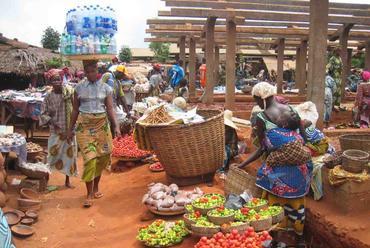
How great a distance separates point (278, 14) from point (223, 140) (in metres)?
6.67

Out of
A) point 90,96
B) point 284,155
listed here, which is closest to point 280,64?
point 90,96

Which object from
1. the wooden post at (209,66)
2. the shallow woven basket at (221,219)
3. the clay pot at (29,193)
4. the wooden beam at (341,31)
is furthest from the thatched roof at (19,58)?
the shallow woven basket at (221,219)

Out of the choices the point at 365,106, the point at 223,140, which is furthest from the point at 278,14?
the point at 223,140

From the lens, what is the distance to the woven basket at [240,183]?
5.04 metres

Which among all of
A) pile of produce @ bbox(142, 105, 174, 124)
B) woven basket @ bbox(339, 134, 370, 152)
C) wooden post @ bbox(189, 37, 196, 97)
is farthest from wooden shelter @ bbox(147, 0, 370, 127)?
pile of produce @ bbox(142, 105, 174, 124)

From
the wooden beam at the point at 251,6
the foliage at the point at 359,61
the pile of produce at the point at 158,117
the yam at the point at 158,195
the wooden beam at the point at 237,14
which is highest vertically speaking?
the wooden beam at the point at 251,6

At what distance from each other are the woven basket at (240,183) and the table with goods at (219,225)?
→ 0.37 meters

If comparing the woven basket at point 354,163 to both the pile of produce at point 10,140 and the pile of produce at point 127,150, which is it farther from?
the pile of produce at point 10,140

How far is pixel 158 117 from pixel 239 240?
8.66ft

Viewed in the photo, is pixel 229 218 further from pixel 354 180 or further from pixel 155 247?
pixel 354 180

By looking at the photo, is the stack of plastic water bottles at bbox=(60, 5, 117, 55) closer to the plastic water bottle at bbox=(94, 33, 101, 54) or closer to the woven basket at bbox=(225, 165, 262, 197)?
the plastic water bottle at bbox=(94, 33, 101, 54)

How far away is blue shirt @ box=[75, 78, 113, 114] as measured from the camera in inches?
240

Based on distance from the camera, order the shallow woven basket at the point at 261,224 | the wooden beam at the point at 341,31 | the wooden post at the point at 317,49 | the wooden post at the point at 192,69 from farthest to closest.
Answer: the wooden post at the point at 192,69 < the wooden beam at the point at 341,31 < the wooden post at the point at 317,49 < the shallow woven basket at the point at 261,224

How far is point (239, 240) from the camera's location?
4.05 metres
